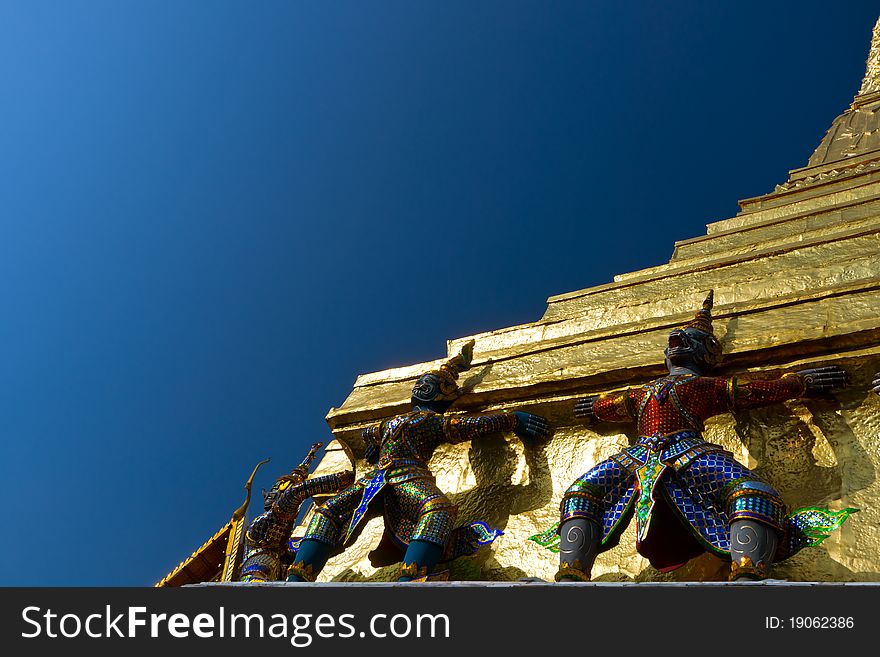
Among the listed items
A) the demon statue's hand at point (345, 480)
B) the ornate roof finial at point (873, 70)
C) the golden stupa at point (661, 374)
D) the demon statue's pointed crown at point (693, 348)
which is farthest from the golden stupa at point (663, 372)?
the ornate roof finial at point (873, 70)

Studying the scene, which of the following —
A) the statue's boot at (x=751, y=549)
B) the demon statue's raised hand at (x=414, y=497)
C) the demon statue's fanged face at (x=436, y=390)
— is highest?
the demon statue's fanged face at (x=436, y=390)

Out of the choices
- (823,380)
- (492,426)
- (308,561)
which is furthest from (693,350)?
(308,561)

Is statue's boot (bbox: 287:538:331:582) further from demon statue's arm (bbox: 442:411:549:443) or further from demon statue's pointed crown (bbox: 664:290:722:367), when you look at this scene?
demon statue's pointed crown (bbox: 664:290:722:367)

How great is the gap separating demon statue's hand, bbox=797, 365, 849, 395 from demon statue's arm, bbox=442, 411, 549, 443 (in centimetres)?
156

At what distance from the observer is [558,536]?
4074 millimetres

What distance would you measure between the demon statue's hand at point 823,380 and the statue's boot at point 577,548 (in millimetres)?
1372

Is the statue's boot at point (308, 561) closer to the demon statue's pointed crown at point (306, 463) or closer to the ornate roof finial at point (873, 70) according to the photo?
the demon statue's pointed crown at point (306, 463)

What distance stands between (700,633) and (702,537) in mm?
1343

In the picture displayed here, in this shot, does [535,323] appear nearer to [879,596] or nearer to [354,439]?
[354,439]

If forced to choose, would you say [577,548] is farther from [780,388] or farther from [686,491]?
[780,388]

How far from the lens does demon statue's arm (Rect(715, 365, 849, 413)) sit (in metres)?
4.14

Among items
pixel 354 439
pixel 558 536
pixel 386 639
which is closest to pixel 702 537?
pixel 558 536

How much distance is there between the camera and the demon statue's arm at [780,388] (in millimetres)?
4137

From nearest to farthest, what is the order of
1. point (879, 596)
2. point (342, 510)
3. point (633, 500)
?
1. point (879, 596)
2. point (633, 500)
3. point (342, 510)
